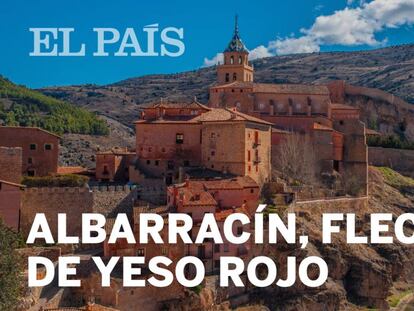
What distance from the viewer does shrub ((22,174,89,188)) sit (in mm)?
38406

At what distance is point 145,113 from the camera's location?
47.0 m

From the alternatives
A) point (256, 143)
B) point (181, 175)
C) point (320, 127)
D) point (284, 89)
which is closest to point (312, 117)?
point (320, 127)

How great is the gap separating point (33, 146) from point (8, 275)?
1690 centimetres

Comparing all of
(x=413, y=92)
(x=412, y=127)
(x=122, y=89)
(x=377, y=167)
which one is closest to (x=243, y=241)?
(x=377, y=167)

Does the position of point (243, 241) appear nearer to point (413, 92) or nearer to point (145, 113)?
point (145, 113)

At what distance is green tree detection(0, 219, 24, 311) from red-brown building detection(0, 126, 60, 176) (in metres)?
13.7

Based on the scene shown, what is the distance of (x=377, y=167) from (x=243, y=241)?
27.8 metres

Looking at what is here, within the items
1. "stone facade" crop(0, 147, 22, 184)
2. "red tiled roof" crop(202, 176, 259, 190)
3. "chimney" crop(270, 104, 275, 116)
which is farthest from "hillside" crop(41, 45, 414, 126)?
"stone facade" crop(0, 147, 22, 184)

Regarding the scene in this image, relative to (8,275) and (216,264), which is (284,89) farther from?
(8,275)

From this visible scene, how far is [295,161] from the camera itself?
160 feet

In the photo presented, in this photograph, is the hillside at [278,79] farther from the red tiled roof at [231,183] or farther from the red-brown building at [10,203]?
the red-brown building at [10,203]

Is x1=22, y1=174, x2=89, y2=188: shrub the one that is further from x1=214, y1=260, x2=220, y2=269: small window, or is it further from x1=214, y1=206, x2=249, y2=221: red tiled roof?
x1=214, y1=260, x2=220, y2=269: small window

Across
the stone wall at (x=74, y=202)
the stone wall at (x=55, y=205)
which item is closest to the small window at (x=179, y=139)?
the stone wall at (x=74, y=202)

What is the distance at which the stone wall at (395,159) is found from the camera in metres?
63.1
